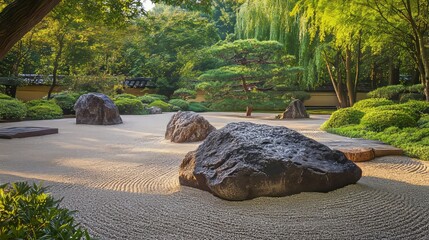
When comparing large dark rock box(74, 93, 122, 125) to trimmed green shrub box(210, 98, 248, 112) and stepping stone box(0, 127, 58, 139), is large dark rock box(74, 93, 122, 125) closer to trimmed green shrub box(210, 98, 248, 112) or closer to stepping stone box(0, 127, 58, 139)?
stepping stone box(0, 127, 58, 139)

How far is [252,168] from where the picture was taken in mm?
3195

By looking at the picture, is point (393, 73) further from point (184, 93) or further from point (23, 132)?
point (23, 132)

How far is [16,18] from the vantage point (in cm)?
188

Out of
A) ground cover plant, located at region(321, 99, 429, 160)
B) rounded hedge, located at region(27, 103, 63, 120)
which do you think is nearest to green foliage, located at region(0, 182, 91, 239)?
ground cover plant, located at region(321, 99, 429, 160)

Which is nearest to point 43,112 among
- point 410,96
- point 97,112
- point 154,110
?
point 97,112

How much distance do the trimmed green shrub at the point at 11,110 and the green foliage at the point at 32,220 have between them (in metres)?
11.6

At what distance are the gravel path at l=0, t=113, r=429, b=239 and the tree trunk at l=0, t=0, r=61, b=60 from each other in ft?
4.55

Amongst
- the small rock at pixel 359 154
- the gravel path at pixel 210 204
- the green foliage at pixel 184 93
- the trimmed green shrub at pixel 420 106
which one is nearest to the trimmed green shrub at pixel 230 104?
the green foliage at pixel 184 93

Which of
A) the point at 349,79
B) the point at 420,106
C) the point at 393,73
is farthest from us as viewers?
the point at 393,73

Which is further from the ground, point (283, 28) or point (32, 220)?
point (283, 28)

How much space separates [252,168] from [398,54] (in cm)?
1558

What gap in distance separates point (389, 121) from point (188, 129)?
437 centimetres

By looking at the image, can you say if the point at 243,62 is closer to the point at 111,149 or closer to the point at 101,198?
the point at 111,149

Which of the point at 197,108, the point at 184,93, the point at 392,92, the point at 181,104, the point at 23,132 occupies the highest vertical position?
the point at 392,92
